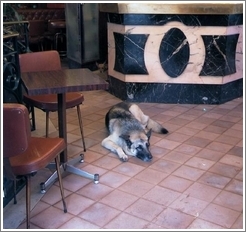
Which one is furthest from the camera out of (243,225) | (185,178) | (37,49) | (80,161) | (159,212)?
(37,49)

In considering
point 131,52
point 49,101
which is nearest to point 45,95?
point 49,101

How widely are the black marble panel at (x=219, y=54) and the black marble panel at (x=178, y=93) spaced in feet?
0.65

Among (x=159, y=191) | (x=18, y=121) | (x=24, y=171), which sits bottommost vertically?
(x=159, y=191)

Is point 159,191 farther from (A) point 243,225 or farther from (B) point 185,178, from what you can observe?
(A) point 243,225

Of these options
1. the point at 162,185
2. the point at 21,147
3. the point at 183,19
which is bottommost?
the point at 162,185

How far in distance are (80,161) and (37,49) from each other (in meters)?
5.62

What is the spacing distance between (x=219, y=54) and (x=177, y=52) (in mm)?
530

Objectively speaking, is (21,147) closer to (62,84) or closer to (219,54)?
(62,84)

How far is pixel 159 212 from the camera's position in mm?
2332

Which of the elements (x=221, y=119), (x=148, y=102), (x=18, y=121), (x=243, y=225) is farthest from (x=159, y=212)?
(x=148, y=102)

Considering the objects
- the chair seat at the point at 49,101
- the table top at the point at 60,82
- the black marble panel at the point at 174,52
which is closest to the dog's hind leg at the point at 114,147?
the chair seat at the point at 49,101

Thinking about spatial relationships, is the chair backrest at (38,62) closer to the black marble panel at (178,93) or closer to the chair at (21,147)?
the chair at (21,147)

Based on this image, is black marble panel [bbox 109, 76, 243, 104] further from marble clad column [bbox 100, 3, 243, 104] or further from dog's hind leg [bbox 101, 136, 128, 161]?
dog's hind leg [bbox 101, 136, 128, 161]

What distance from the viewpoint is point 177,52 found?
14.9ft
